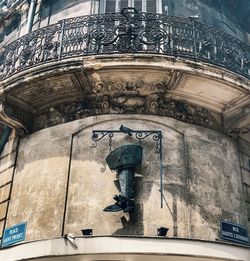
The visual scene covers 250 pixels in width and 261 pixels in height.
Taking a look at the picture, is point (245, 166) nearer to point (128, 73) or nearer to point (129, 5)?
point (128, 73)

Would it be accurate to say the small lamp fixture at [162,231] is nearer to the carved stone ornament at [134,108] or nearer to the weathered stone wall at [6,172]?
the carved stone ornament at [134,108]

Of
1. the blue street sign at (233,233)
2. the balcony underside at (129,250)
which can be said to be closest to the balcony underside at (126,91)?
the blue street sign at (233,233)

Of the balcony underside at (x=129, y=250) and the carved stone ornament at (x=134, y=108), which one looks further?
the carved stone ornament at (x=134, y=108)

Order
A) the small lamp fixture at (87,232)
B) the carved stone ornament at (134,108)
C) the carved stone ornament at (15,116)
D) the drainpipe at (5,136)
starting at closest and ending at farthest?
the small lamp fixture at (87,232) < the carved stone ornament at (134,108) < the carved stone ornament at (15,116) < the drainpipe at (5,136)

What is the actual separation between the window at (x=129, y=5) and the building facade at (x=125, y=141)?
4.10 ft

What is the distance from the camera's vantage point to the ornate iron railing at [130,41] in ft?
30.6

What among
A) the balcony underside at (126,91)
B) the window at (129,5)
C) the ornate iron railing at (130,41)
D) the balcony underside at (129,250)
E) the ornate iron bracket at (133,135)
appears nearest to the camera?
the balcony underside at (129,250)

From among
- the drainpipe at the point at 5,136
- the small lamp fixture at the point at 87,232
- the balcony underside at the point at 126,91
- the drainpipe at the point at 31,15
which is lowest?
the small lamp fixture at the point at 87,232

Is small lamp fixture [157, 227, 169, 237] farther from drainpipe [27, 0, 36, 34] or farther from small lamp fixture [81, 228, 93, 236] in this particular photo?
drainpipe [27, 0, 36, 34]

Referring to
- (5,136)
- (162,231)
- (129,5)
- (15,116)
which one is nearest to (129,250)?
(162,231)

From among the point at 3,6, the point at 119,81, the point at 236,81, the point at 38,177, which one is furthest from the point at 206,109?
the point at 3,6

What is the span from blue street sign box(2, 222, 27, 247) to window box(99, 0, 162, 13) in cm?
547

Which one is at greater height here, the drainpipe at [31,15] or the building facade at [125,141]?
the drainpipe at [31,15]

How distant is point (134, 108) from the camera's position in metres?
9.53
